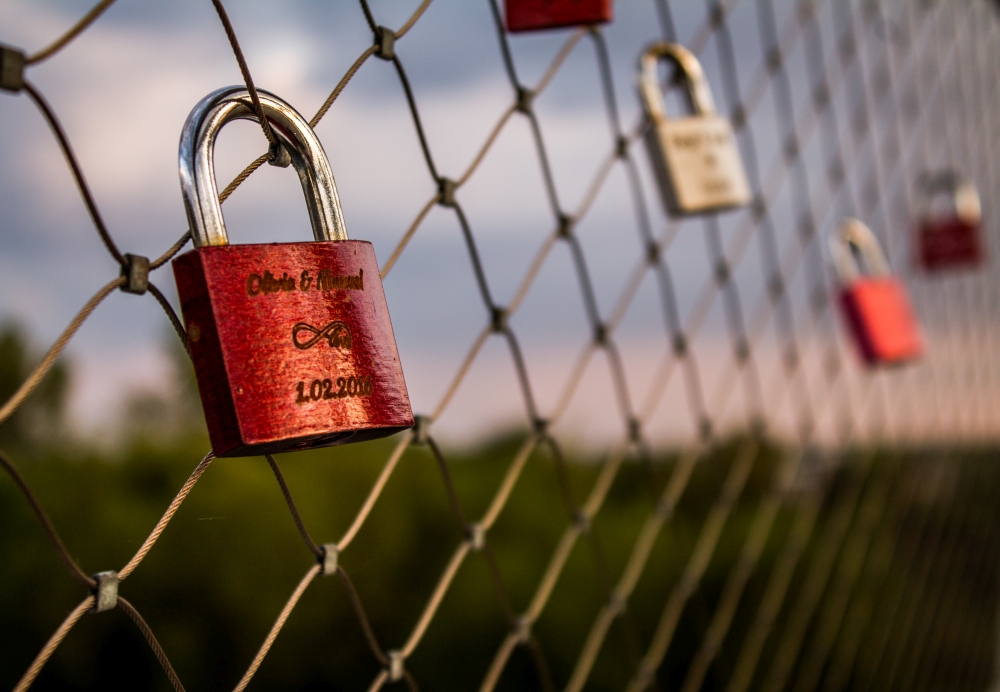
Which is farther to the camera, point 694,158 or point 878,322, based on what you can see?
point 878,322

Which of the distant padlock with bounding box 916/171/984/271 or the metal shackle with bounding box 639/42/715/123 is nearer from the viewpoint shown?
the metal shackle with bounding box 639/42/715/123

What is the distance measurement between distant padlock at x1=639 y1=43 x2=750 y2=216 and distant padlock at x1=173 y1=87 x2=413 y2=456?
0.59 m

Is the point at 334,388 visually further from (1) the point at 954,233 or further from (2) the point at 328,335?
(1) the point at 954,233

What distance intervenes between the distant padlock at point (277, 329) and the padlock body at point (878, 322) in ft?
3.56

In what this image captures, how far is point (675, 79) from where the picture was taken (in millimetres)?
1071

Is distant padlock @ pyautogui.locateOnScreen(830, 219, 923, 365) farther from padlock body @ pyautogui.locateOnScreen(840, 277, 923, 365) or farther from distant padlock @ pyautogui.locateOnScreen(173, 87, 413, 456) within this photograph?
distant padlock @ pyautogui.locateOnScreen(173, 87, 413, 456)

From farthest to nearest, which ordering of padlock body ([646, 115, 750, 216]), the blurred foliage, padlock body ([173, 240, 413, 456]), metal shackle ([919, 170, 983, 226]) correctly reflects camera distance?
1. metal shackle ([919, 170, 983, 226])
2. the blurred foliage
3. padlock body ([646, 115, 750, 216])
4. padlock body ([173, 240, 413, 456])

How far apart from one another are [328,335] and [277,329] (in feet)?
0.07

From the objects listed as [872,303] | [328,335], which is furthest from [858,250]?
[328,335]

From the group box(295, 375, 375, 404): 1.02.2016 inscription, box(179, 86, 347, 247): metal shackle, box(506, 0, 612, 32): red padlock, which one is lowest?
box(295, 375, 375, 404): 1.02.2016 inscription

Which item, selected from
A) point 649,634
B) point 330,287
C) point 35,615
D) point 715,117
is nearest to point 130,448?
point 35,615

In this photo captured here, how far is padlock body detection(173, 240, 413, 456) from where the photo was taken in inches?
13.9

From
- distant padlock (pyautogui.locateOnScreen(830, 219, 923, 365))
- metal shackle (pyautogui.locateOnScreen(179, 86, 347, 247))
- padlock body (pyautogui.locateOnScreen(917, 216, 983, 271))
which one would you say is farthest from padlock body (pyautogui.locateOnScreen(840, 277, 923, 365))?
metal shackle (pyautogui.locateOnScreen(179, 86, 347, 247))

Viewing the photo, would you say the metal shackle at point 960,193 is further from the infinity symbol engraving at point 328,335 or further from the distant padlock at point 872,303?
the infinity symbol engraving at point 328,335
